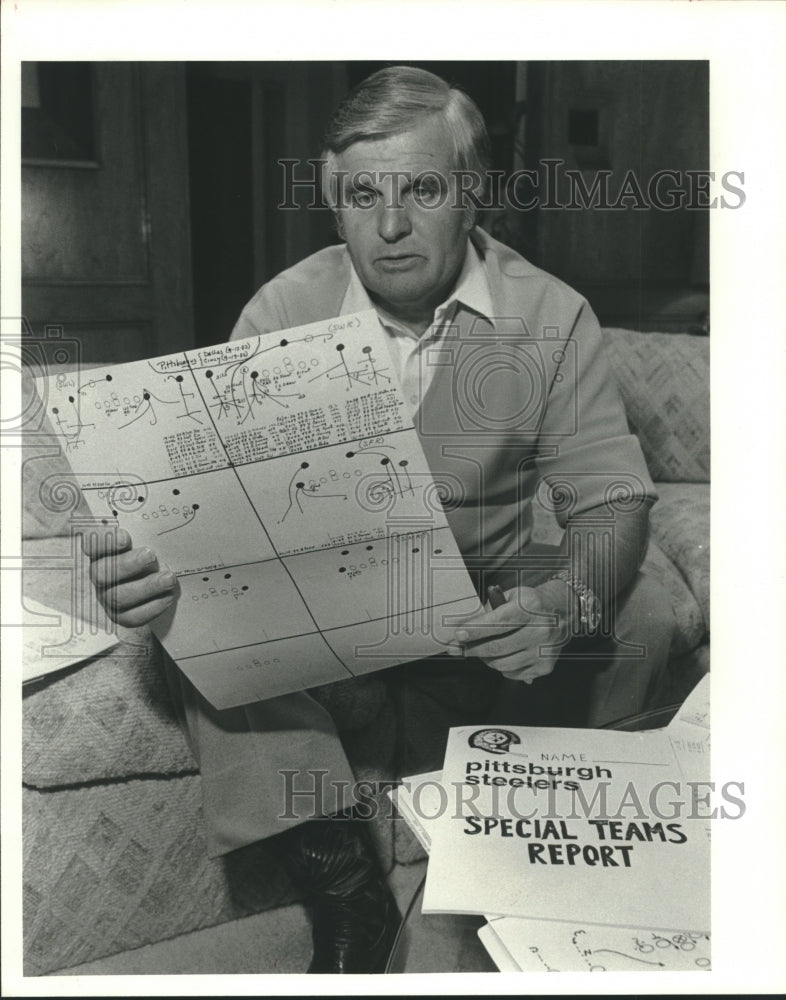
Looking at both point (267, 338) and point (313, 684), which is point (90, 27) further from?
point (313, 684)

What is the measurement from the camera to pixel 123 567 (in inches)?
43.4

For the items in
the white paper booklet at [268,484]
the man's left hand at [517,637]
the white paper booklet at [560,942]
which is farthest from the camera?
the man's left hand at [517,637]

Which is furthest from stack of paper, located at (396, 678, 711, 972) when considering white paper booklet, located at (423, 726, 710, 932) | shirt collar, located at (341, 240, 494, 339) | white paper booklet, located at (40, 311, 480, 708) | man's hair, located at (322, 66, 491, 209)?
man's hair, located at (322, 66, 491, 209)

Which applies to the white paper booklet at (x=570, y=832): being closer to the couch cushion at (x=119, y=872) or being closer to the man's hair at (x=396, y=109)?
the couch cushion at (x=119, y=872)

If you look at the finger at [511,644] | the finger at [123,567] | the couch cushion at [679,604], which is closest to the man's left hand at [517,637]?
the finger at [511,644]

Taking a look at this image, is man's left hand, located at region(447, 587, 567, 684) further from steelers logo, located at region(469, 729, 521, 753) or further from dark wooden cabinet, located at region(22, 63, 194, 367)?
dark wooden cabinet, located at region(22, 63, 194, 367)

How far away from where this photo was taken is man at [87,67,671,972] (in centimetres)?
115

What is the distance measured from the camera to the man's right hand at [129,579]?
1.10 meters

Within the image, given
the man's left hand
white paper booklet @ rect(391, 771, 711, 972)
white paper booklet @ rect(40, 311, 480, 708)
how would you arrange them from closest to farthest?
white paper booklet @ rect(391, 771, 711, 972) < white paper booklet @ rect(40, 311, 480, 708) < the man's left hand

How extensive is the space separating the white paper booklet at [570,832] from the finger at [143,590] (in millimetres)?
385

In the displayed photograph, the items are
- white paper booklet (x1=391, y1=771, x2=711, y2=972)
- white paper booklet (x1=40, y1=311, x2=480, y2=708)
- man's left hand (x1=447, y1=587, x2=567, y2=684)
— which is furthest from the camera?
man's left hand (x1=447, y1=587, x2=567, y2=684)

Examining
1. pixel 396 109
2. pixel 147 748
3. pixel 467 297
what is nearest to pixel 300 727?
pixel 147 748

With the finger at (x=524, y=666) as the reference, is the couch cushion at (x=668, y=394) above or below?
above
